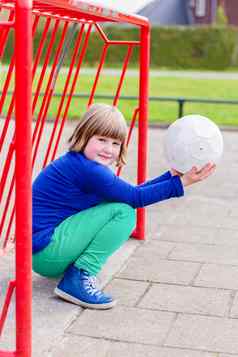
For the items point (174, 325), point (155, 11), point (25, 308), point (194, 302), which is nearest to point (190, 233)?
point (194, 302)

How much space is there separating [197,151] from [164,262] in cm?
119

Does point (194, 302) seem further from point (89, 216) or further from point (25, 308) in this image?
point (25, 308)

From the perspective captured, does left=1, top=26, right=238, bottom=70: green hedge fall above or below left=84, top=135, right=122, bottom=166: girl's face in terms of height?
below

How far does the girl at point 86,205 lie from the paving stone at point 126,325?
0.10 meters

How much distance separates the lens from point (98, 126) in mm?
3891

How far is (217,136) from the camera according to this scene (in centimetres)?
402

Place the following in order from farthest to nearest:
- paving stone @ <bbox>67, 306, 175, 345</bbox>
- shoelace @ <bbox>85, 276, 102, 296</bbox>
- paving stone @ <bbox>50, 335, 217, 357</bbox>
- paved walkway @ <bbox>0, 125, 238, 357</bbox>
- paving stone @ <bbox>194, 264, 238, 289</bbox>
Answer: paving stone @ <bbox>194, 264, 238, 289</bbox> < shoelace @ <bbox>85, 276, 102, 296</bbox> < paving stone @ <bbox>67, 306, 175, 345</bbox> < paved walkway @ <bbox>0, 125, 238, 357</bbox> < paving stone @ <bbox>50, 335, 217, 357</bbox>

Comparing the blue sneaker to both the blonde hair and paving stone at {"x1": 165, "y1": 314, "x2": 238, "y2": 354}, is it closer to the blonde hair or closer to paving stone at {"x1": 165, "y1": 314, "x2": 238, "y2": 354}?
paving stone at {"x1": 165, "y1": 314, "x2": 238, "y2": 354}

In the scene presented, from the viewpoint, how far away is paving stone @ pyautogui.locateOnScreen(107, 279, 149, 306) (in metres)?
4.10

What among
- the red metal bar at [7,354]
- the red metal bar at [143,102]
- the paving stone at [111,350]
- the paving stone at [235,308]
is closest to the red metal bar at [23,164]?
the red metal bar at [7,354]

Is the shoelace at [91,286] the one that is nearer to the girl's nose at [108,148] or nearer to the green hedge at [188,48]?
the girl's nose at [108,148]

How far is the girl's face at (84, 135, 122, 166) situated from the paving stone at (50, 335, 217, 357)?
95 cm

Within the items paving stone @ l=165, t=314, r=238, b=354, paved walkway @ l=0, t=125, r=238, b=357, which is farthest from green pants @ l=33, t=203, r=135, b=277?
paving stone @ l=165, t=314, r=238, b=354

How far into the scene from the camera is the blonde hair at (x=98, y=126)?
3.90 m
